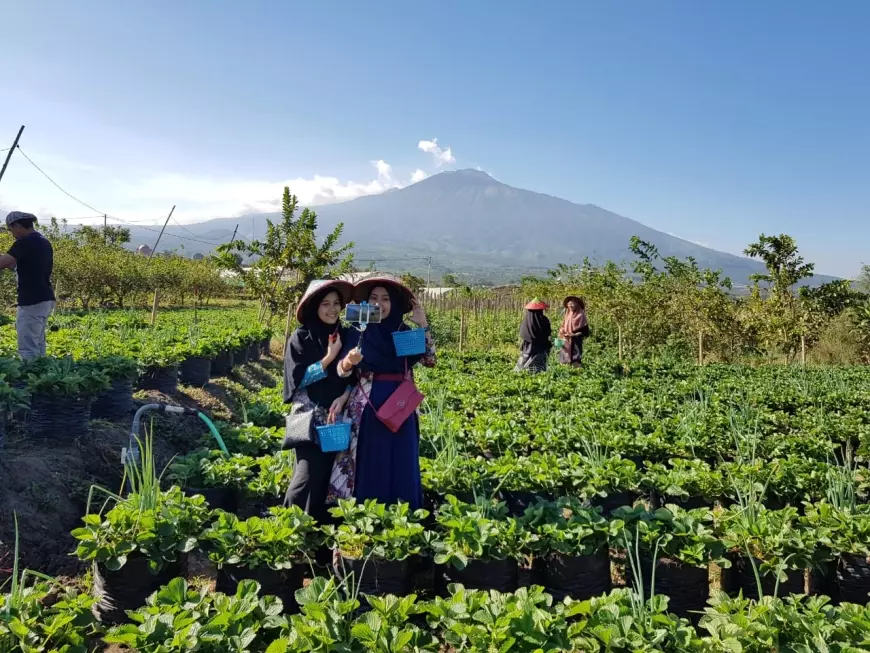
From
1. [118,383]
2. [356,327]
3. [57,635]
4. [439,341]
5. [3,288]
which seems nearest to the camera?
[57,635]

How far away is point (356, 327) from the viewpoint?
3014mm

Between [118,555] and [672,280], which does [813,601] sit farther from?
[672,280]

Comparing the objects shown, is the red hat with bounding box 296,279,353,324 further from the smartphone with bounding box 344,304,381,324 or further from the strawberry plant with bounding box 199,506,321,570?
the strawberry plant with bounding box 199,506,321,570

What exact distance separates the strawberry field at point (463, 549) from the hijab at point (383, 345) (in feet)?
2.58

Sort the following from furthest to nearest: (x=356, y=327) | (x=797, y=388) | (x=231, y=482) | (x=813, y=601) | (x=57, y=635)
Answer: (x=797, y=388)
(x=231, y=482)
(x=356, y=327)
(x=813, y=601)
(x=57, y=635)

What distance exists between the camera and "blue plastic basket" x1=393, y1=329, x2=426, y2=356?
3.12m

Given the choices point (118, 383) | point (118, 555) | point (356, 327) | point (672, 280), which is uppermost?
point (672, 280)

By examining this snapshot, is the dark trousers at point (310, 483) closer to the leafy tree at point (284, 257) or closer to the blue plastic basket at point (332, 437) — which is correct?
the blue plastic basket at point (332, 437)

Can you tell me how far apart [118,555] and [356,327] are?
Result: 1.51 m

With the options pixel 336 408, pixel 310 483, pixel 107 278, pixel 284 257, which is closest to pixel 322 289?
pixel 336 408

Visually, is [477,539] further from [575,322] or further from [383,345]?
[575,322]

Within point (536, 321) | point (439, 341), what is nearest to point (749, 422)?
point (536, 321)

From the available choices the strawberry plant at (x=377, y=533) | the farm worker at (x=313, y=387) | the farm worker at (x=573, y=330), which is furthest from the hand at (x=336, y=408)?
the farm worker at (x=573, y=330)

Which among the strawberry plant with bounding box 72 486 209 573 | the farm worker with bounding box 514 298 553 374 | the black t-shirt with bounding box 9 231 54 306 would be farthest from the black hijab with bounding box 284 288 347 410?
the farm worker with bounding box 514 298 553 374
